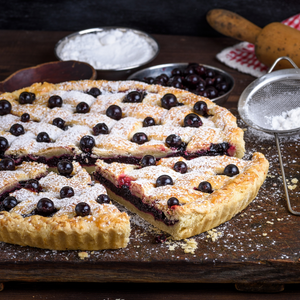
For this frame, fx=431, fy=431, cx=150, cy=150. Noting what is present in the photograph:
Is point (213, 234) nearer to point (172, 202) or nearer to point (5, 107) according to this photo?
point (172, 202)

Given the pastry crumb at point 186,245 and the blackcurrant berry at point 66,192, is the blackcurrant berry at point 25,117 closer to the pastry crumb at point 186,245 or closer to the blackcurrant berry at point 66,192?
the blackcurrant berry at point 66,192

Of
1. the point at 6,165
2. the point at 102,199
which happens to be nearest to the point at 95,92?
the point at 6,165

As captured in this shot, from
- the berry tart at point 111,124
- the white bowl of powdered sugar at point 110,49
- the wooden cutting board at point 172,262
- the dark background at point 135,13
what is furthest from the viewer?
the dark background at point 135,13

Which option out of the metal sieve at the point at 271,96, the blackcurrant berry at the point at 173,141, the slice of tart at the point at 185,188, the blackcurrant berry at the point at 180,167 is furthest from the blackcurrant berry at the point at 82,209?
the metal sieve at the point at 271,96

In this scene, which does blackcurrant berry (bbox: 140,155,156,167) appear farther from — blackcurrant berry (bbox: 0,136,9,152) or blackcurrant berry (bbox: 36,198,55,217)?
blackcurrant berry (bbox: 0,136,9,152)

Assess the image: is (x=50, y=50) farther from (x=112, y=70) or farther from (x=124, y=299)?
(x=124, y=299)

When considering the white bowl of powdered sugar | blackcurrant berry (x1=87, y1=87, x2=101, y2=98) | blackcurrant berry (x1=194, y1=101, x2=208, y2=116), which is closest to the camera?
blackcurrant berry (x1=194, y1=101, x2=208, y2=116)

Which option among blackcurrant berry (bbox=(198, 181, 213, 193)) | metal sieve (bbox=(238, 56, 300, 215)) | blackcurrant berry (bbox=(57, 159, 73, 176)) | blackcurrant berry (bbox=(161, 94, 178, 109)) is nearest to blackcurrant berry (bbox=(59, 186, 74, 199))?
blackcurrant berry (bbox=(57, 159, 73, 176))
